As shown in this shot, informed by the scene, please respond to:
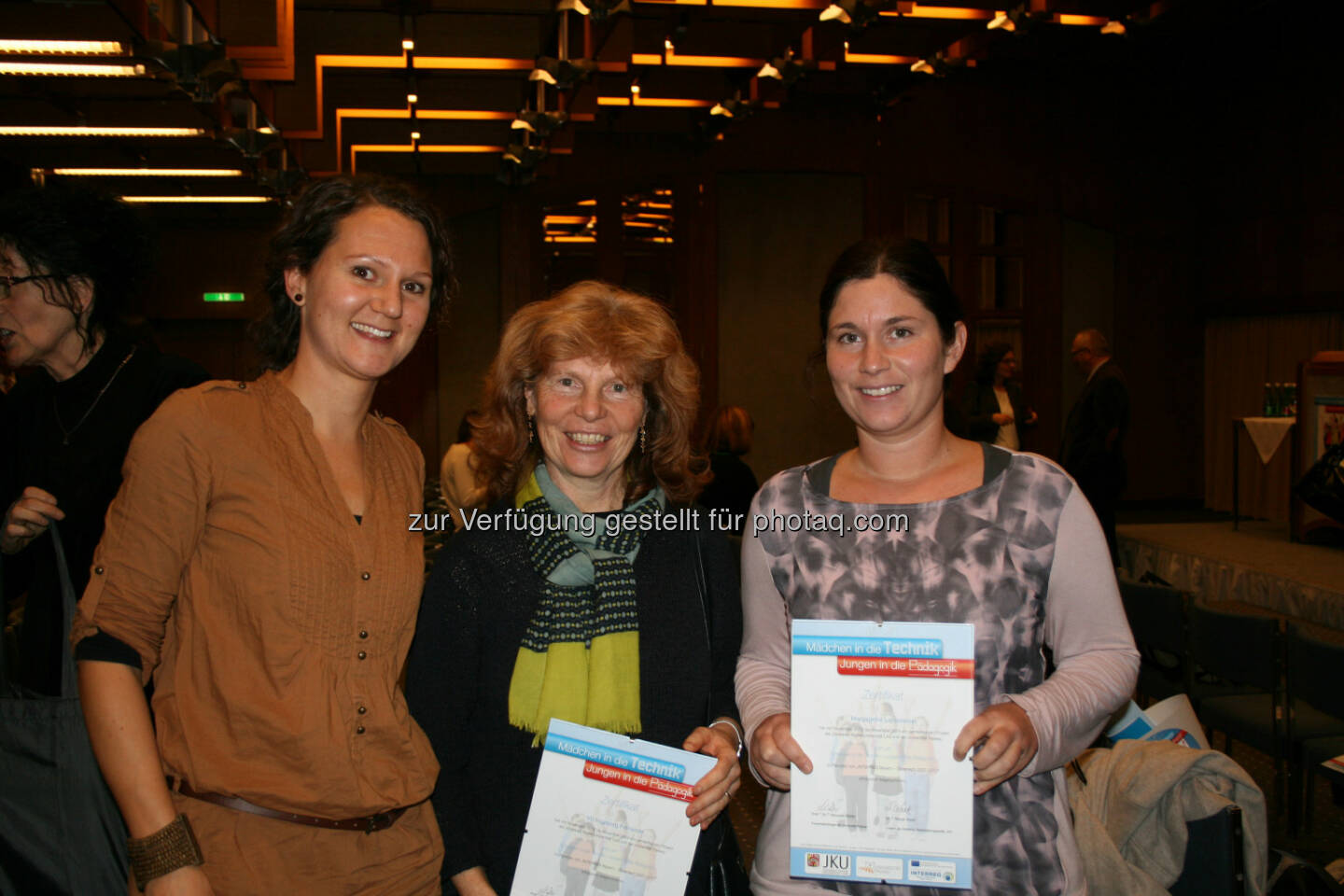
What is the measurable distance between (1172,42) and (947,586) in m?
12.5

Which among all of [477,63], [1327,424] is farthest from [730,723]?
[477,63]

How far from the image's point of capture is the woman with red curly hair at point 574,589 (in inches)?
65.9

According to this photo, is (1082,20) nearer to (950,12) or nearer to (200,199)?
(950,12)

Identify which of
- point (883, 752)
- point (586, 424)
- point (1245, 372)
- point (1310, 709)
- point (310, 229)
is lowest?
point (1310, 709)

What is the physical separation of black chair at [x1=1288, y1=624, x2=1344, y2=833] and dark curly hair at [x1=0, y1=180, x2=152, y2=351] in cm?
365

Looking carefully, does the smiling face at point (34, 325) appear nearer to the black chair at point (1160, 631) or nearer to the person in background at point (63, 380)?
the person in background at point (63, 380)

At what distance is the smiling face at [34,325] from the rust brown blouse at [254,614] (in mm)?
659

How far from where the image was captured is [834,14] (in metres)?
5.95

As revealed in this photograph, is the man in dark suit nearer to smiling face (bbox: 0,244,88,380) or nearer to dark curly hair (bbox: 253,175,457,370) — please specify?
dark curly hair (bbox: 253,175,457,370)

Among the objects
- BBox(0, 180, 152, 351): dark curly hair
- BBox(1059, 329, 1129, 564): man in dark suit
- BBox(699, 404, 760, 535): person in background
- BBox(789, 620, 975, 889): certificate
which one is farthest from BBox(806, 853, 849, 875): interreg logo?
BBox(1059, 329, 1129, 564): man in dark suit

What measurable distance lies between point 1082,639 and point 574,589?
86cm

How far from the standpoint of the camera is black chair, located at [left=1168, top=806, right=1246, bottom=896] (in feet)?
6.57

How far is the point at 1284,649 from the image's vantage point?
3611mm

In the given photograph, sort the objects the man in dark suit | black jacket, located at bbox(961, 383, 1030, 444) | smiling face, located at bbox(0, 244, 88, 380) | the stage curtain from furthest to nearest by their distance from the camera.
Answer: the stage curtain < black jacket, located at bbox(961, 383, 1030, 444) < the man in dark suit < smiling face, located at bbox(0, 244, 88, 380)
